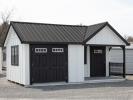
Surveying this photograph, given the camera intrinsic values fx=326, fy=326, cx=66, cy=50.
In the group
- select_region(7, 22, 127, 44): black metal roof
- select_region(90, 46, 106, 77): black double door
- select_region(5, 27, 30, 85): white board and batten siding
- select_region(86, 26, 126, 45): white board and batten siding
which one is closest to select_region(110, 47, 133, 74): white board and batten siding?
select_region(90, 46, 106, 77): black double door

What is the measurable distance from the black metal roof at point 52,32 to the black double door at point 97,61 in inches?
83.0

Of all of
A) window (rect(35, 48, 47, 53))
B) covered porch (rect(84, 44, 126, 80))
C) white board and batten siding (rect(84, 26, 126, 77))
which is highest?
white board and batten siding (rect(84, 26, 126, 77))

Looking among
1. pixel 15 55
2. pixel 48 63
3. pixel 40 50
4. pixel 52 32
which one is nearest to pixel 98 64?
pixel 52 32

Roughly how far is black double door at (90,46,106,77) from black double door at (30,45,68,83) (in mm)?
4298

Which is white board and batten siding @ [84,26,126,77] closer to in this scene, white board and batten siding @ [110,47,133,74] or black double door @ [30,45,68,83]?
black double door @ [30,45,68,83]

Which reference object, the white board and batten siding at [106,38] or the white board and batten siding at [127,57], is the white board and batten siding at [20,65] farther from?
the white board and batten siding at [127,57]

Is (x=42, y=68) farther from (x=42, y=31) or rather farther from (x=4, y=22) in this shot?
(x=4, y=22)

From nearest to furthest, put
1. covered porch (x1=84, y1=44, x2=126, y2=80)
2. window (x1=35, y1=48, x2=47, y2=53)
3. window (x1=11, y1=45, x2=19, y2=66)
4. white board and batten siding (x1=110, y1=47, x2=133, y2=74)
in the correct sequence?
window (x1=35, y1=48, x2=47, y2=53)
window (x1=11, y1=45, x2=19, y2=66)
covered porch (x1=84, y1=44, x2=126, y2=80)
white board and batten siding (x1=110, y1=47, x2=133, y2=74)

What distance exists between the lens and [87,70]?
81.6 feet

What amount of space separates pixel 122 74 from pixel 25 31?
9024 mm

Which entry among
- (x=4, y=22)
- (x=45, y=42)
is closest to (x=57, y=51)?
(x=45, y=42)

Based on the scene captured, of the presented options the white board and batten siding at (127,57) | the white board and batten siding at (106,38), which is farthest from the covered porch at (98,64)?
the white board and batten siding at (127,57)

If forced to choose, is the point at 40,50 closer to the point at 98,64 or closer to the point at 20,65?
the point at 20,65

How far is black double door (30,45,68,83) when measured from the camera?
20.1 metres
